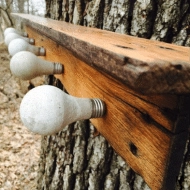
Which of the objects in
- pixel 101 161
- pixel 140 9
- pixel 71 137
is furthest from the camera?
pixel 71 137

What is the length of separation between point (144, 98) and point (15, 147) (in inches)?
138

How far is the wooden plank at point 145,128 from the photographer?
1.54 feet

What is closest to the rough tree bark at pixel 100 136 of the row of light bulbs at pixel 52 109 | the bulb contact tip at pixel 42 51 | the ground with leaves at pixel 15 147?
the bulb contact tip at pixel 42 51

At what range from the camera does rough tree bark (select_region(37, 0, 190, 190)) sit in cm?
89

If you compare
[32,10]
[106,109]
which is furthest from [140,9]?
[32,10]

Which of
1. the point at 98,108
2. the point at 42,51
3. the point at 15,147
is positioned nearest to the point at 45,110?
the point at 98,108

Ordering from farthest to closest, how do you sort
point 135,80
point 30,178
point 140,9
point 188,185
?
point 30,178 < point 140,9 < point 188,185 < point 135,80

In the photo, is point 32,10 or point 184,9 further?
point 32,10

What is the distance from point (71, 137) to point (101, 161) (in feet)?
1.40

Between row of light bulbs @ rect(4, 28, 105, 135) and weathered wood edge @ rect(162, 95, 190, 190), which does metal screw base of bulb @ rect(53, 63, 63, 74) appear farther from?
weathered wood edge @ rect(162, 95, 190, 190)

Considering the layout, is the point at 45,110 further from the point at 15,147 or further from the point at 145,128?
the point at 15,147

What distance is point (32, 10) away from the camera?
10.6 meters

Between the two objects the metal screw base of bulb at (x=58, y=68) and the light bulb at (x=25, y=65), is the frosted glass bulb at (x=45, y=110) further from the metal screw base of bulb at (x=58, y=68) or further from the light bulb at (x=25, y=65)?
the metal screw base of bulb at (x=58, y=68)

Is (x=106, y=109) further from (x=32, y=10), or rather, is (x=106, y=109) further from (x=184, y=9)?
(x=32, y=10)
